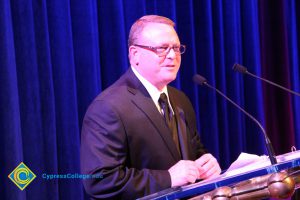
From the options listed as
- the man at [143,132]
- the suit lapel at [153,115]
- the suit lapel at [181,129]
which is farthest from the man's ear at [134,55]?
the suit lapel at [181,129]

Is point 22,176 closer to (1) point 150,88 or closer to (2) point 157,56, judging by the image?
(1) point 150,88

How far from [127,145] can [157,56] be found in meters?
0.43

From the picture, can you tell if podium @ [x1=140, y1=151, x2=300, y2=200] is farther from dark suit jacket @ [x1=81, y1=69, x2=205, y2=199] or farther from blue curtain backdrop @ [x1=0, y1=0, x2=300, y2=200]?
blue curtain backdrop @ [x1=0, y1=0, x2=300, y2=200]

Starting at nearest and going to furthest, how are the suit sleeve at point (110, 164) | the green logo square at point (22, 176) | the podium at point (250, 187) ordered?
the podium at point (250, 187) → the suit sleeve at point (110, 164) → the green logo square at point (22, 176)

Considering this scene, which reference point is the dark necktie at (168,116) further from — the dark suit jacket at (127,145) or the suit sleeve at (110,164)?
the suit sleeve at (110,164)

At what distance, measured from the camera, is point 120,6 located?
2613 mm

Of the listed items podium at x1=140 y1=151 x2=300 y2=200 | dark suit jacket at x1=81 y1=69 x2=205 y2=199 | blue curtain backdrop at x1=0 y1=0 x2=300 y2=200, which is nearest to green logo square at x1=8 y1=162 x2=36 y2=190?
blue curtain backdrop at x1=0 y1=0 x2=300 y2=200

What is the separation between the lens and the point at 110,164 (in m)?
1.59

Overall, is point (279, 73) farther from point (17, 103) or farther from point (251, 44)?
point (17, 103)

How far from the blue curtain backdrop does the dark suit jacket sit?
0.61 metres

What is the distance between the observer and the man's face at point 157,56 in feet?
6.02

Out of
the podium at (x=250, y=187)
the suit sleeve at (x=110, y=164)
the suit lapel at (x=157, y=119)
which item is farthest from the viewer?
the suit lapel at (x=157, y=119)

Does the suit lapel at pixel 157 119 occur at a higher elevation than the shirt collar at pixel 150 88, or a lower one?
lower

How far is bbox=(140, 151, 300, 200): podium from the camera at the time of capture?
102 centimetres
